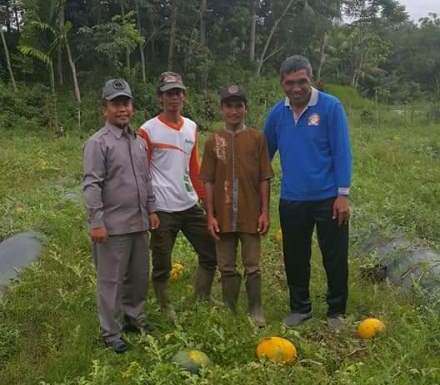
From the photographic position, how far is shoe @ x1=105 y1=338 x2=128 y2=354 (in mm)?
3619

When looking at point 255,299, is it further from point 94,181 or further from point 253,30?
point 253,30

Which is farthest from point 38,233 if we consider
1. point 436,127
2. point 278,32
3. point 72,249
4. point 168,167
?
point 278,32

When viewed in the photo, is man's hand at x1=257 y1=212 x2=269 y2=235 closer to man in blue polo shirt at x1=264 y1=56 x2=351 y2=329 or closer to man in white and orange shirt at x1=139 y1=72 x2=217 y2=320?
man in blue polo shirt at x1=264 y1=56 x2=351 y2=329

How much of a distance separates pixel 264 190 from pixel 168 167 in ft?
Result: 2.30

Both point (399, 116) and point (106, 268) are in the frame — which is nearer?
point (106, 268)

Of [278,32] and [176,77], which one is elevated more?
[278,32]

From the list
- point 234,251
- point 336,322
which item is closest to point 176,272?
point 234,251

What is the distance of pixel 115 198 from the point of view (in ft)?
11.7

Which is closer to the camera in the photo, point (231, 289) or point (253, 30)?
point (231, 289)

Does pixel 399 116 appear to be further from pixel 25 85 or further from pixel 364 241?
pixel 364 241

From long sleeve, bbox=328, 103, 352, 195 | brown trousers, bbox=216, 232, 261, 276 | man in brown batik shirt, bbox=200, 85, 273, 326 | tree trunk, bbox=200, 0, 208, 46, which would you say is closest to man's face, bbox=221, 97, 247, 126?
man in brown batik shirt, bbox=200, 85, 273, 326

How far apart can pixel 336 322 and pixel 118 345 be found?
1539mm

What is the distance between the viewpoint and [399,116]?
2208cm

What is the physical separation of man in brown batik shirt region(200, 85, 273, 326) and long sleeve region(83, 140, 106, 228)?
827mm
